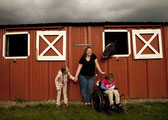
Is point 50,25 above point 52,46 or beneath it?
above

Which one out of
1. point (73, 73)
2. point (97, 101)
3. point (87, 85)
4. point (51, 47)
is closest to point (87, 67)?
point (87, 85)

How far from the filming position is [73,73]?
15.1 feet

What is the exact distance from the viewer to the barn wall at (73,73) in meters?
4.57

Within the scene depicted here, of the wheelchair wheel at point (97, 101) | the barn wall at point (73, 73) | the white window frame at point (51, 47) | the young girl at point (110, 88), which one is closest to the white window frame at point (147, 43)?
the barn wall at point (73, 73)

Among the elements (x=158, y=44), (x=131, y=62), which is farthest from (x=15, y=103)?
(x=158, y=44)

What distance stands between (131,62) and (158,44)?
1.54 m

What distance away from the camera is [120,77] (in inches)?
181

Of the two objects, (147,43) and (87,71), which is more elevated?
(147,43)

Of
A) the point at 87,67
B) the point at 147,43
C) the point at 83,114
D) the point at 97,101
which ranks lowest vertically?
the point at 83,114

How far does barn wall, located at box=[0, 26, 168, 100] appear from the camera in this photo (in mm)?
4570

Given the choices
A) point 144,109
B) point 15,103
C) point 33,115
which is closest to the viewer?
point 33,115

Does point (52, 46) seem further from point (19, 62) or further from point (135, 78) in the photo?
point (135, 78)

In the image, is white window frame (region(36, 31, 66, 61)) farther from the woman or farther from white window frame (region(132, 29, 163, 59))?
white window frame (region(132, 29, 163, 59))

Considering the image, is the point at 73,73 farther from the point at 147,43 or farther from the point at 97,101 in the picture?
the point at 147,43
